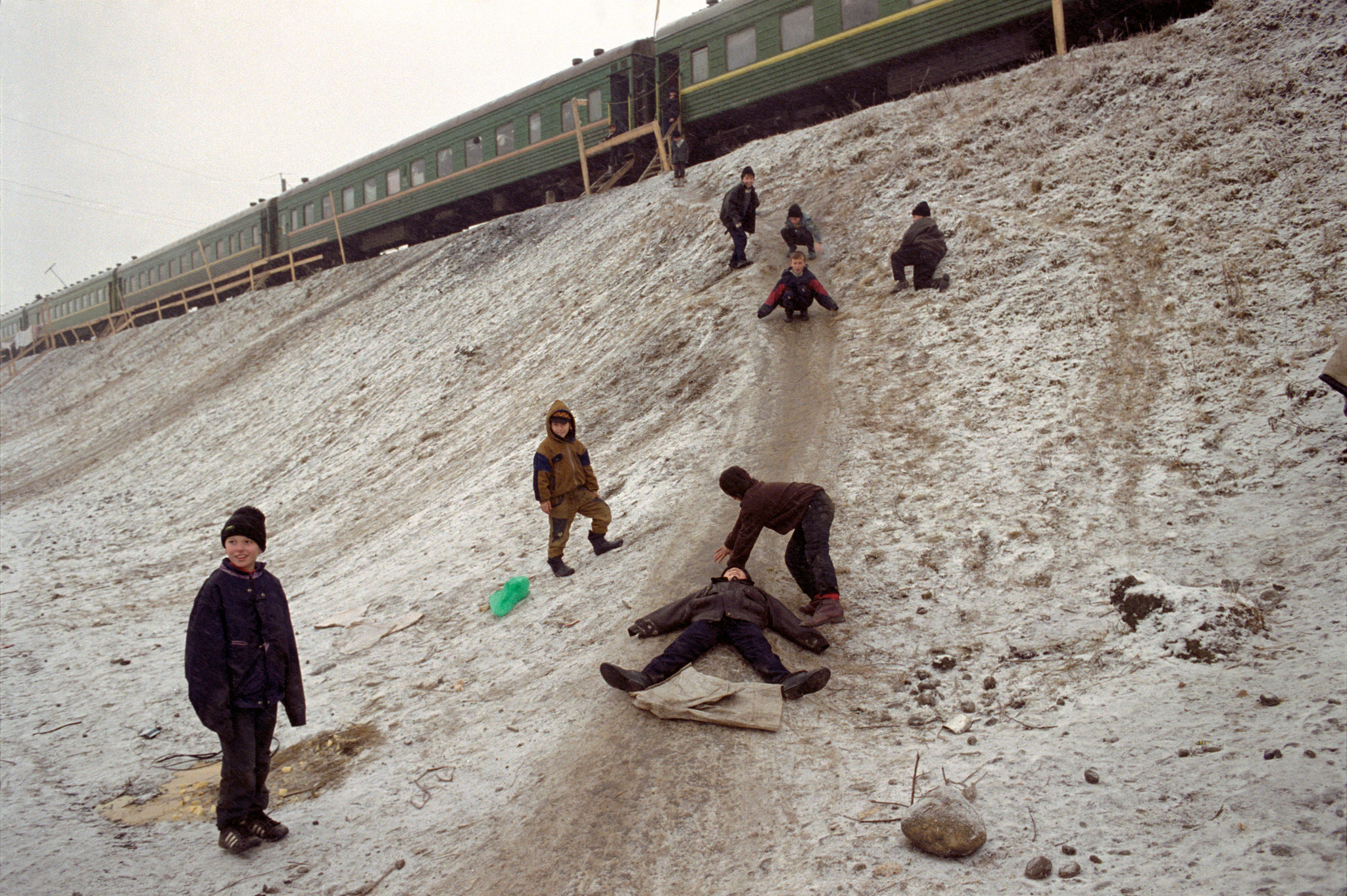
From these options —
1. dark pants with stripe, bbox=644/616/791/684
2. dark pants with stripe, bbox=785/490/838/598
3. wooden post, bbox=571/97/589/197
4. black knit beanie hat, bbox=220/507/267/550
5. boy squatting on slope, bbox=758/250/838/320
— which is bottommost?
dark pants with stripe, bbox=644/616/791/684

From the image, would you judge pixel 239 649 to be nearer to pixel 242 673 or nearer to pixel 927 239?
pixel 242 673

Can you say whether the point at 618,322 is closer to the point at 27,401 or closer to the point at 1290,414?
the point at 1290,414

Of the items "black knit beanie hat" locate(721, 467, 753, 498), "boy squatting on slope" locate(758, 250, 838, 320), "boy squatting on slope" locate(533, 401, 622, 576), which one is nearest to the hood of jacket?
"boy squatting on slope" locate(533, 401, 622, 576)

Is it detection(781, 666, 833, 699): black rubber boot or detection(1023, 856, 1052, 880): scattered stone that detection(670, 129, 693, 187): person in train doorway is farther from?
detection(1023, 856, 1052, 880): scattered stone

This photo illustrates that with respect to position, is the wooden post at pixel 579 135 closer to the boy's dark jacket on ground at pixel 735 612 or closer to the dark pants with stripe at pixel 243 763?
the boy's dark jacket on ground at pixel 735 612

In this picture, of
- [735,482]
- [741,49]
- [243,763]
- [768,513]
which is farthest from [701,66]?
[243,763]

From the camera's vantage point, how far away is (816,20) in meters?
15.8

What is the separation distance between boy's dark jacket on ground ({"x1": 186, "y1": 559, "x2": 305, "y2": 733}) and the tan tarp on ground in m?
2.02

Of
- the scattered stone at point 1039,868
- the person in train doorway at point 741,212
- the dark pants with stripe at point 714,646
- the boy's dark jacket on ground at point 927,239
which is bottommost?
the scattered stone at point 1039,868

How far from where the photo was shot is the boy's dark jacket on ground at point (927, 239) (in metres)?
9.70

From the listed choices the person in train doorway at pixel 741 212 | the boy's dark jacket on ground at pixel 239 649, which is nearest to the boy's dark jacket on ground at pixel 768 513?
the boy's dark jacket on ground at pixel 239 649

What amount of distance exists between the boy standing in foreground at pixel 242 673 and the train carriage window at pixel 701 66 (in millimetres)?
17249

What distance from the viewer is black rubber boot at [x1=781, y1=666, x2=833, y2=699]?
4.41 meters

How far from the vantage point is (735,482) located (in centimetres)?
538
